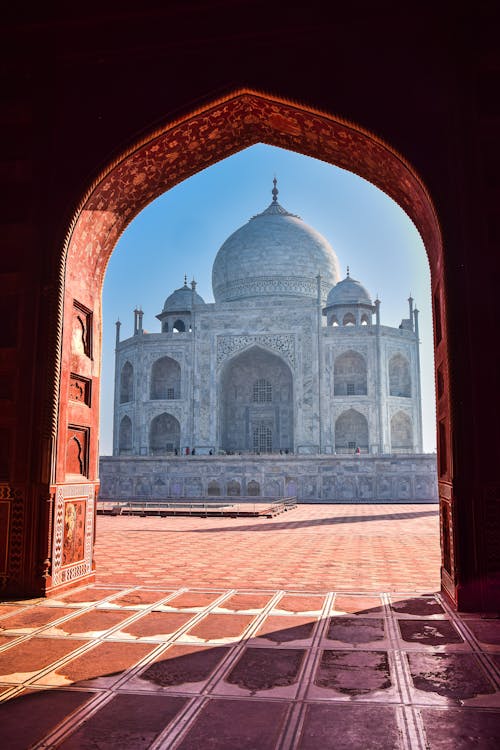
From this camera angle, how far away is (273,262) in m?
28.0

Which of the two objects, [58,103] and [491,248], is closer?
[491,248]

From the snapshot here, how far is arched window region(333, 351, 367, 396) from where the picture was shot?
26.1m

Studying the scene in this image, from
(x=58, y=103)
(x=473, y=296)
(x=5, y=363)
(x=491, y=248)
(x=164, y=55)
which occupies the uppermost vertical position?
(x=164, y=55)

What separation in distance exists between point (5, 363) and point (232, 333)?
2039cm

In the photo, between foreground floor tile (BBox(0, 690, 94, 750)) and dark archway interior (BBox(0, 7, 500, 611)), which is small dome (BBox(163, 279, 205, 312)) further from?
foreground floor tile (BBox(0, 690, 94, 750))

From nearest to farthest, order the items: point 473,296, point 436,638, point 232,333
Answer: point 436,638 → point 473,296 → point 232,333

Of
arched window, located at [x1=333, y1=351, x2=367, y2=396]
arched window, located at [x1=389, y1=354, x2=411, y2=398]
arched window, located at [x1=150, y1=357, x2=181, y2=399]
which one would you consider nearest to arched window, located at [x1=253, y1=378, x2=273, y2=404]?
arched window, located at [x1=333, y1=351, x2=367, y2=396]

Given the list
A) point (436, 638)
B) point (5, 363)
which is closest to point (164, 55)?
point (5, 363)

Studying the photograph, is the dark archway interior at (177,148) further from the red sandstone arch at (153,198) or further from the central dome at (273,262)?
the central dome at (273,262)

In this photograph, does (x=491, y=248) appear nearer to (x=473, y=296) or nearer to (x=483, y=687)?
(x=473, y=296)

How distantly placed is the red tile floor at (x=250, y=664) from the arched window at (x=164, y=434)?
21.7 metres

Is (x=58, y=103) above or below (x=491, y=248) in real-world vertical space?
above

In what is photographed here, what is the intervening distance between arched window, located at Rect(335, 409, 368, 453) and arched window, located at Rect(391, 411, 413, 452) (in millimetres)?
Result: 1623

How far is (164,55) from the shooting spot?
4.80 meters
